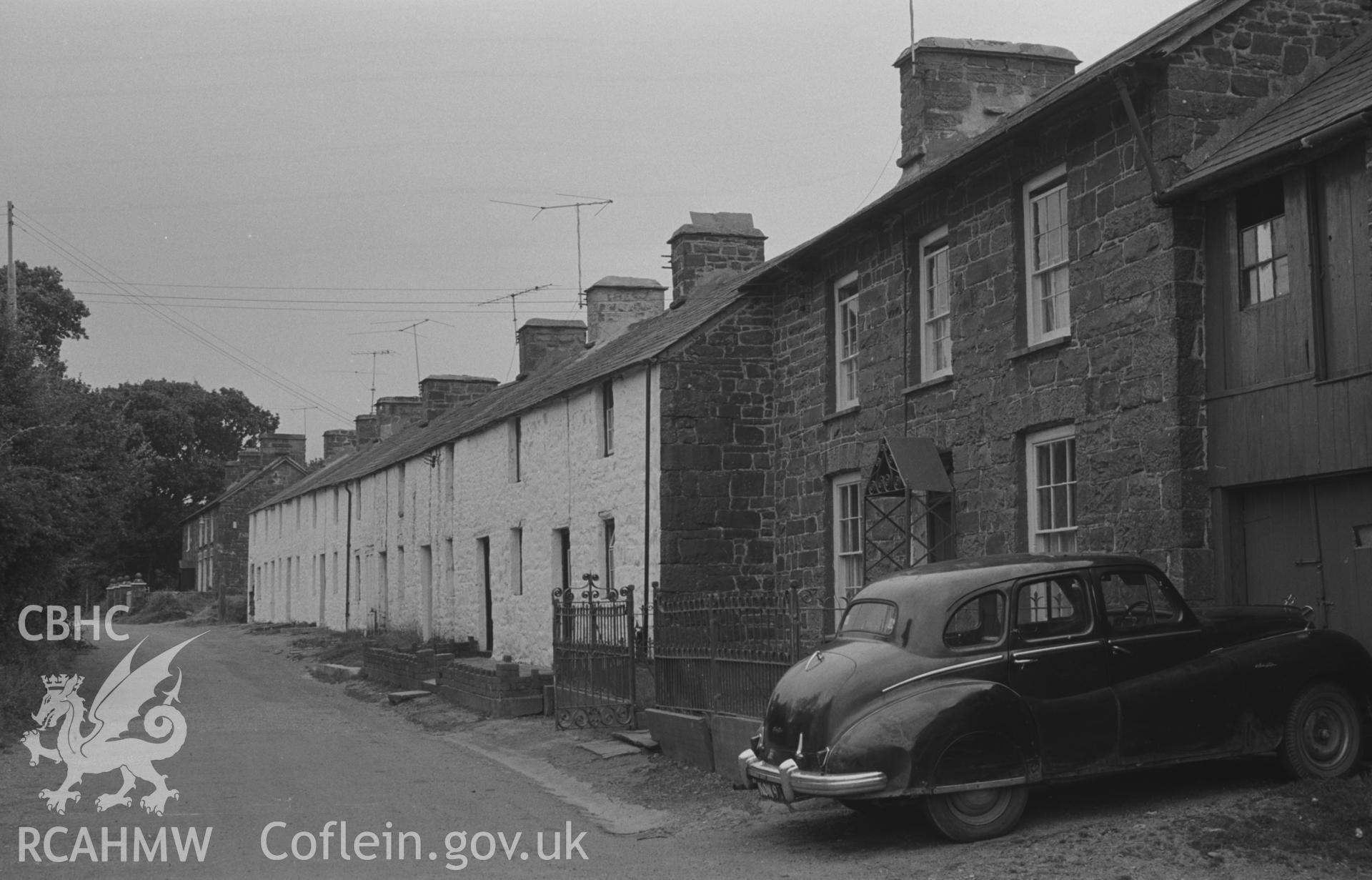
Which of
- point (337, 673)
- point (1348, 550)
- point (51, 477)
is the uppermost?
point (51, 477)

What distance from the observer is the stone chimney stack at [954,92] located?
1875 centimetres

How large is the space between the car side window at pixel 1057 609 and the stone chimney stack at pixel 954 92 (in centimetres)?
965

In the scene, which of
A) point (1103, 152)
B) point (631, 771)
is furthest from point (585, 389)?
point (1103, 152)

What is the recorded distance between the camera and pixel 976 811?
9430mm

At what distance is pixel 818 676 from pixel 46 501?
1422 cm

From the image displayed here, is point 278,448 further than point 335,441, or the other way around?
point 278,448

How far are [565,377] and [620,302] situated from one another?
425 cm

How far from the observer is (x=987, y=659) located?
957 centimetres

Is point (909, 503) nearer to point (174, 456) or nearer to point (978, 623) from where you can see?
point (978, 623)

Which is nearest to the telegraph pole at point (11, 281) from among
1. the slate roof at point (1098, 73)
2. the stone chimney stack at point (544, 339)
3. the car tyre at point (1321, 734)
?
the stone chimney stack at point (544, 339)

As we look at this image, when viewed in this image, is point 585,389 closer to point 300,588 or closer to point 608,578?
point 608,578

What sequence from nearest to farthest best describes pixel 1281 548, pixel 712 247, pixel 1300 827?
pixel 1300 827 → pixel 1281 548 → pixel 712 247

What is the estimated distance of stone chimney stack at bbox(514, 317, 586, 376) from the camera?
113ft

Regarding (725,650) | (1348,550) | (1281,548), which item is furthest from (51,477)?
(1348,550)
